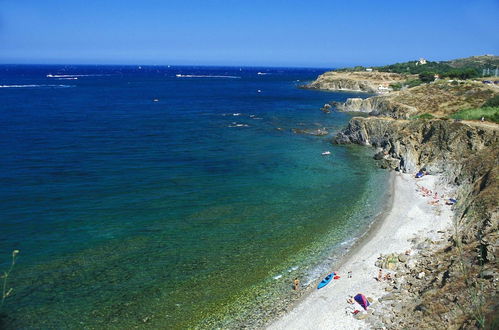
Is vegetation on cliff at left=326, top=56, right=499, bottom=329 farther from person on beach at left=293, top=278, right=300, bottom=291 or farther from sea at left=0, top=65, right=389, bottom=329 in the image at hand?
→ person on beach at left=293, top=278, right=300, bottom=291

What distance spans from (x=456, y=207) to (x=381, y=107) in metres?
58.6

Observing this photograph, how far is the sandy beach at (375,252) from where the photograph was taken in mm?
24531

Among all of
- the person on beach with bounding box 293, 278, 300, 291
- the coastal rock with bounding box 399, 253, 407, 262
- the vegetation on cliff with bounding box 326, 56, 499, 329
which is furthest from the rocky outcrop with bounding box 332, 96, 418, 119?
the person on beach with bounding box 293, 278, 300, 291

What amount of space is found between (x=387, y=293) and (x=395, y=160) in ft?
116

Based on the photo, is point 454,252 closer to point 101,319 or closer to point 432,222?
point 432,222

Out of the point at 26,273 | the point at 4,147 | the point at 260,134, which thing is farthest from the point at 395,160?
the point at 4,147

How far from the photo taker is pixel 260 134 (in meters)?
79.7

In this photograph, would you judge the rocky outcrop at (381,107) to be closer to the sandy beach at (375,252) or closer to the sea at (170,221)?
the sea at (170,221)

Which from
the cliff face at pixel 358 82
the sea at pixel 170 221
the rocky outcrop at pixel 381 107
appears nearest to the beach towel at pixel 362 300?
the sea at pixel 170 221

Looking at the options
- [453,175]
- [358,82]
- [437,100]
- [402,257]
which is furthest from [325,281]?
[358,82]

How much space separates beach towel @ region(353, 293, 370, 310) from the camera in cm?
2506

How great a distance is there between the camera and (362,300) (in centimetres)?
2533

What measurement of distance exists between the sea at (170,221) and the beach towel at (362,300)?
162 inches

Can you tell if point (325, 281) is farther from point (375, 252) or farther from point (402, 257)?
point (402, 257)
